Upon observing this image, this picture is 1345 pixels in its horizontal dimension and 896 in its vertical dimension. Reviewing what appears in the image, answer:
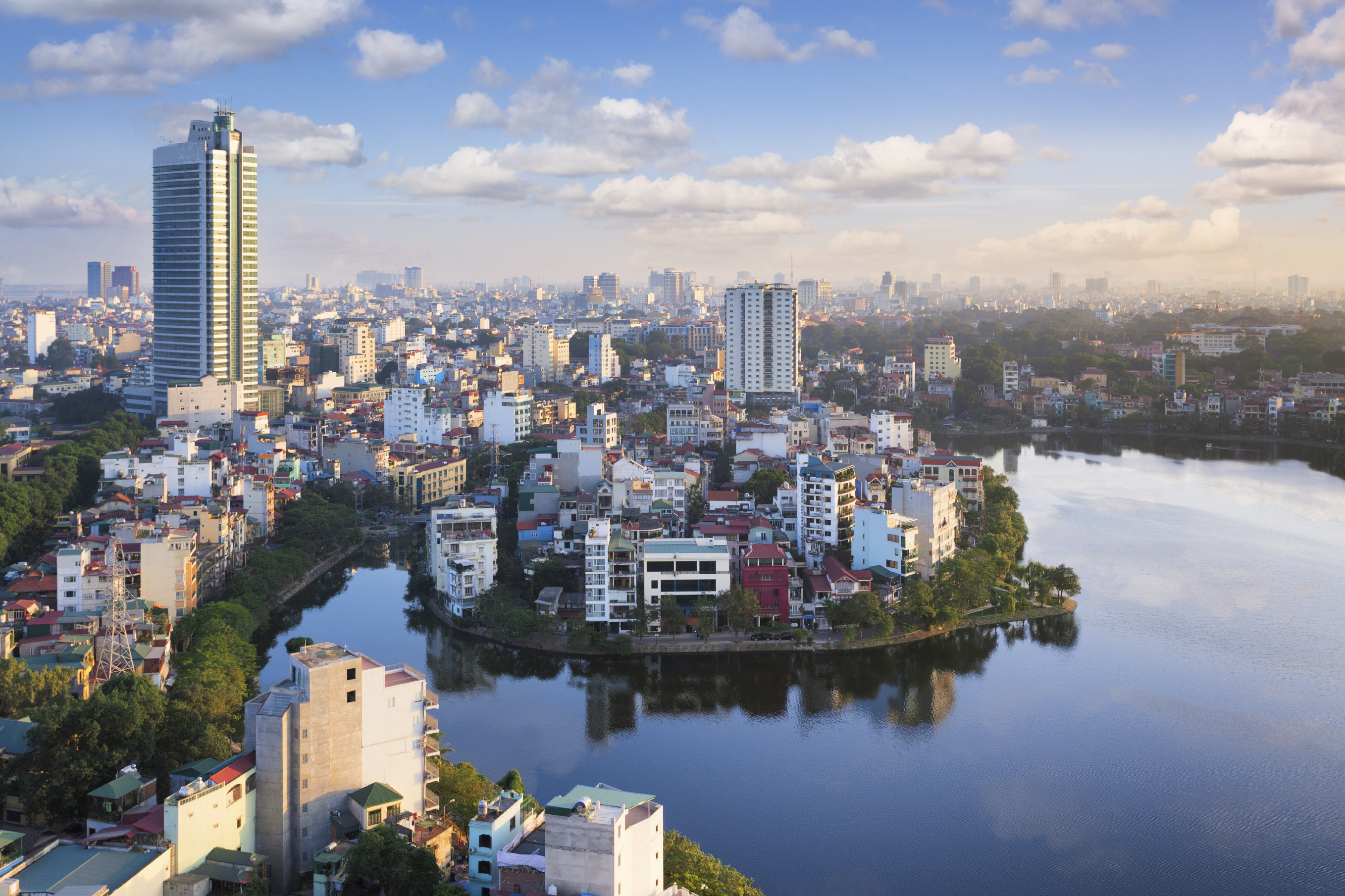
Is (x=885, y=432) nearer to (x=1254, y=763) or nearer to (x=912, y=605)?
(x=912, y=605)

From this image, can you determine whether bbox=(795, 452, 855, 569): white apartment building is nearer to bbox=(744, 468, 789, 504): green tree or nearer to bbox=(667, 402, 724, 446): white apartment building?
bbox=(744, 468, 789, 504): green tree

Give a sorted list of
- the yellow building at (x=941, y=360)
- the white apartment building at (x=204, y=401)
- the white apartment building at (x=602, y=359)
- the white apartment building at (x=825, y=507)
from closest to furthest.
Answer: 1. the white apartment building at (x=825, y=507)
2. the white apartment building at (x=204, y=401)
3. the white apartment building at (x=602, y=359)
4. the yellow building at (x=941, y=360)

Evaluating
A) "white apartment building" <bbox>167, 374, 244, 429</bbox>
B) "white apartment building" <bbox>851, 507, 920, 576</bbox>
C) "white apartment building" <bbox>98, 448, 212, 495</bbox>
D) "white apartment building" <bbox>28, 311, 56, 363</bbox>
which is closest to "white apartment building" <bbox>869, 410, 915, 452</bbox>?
"white apartment building" <bbox>851, 507, 920, 576</bbox>

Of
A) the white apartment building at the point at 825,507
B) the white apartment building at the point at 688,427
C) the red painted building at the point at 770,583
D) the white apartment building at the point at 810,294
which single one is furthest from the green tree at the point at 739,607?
the white apartment building at the point at 810,294

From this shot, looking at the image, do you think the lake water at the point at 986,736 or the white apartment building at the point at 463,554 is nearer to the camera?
the lake water at the point at 986,736

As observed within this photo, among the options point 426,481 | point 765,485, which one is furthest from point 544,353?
point 765,485

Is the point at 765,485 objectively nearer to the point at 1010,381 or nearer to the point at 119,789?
the point at 119,789

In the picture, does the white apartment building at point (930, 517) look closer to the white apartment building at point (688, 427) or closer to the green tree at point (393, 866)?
the green tree at point (393, 866)
